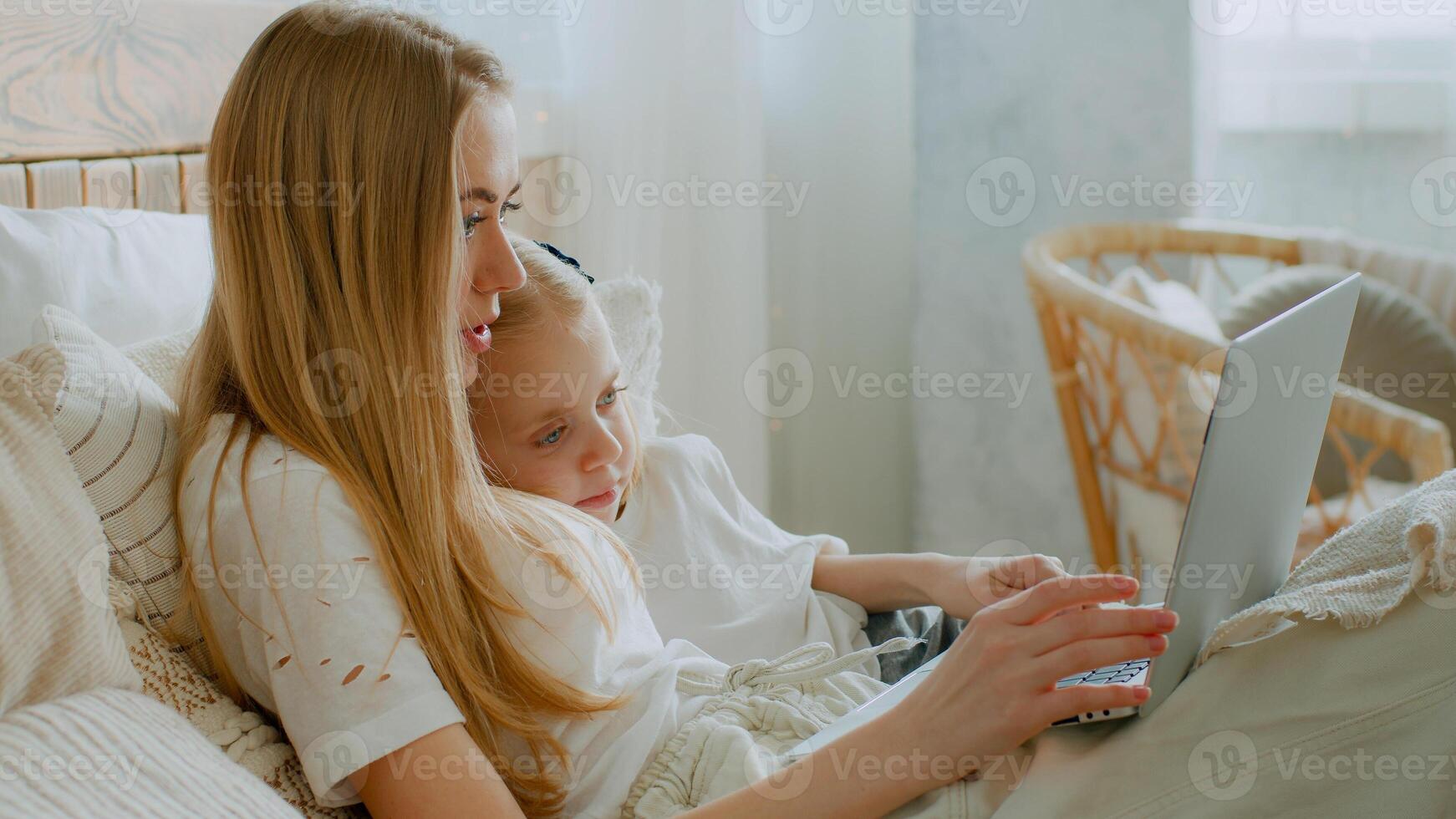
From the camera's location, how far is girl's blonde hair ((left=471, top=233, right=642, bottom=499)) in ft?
3.32

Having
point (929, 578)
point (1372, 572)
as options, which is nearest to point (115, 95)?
point (929, 578)

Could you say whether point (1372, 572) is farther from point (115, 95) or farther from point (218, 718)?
point (115, 95)

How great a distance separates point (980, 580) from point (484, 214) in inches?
21.5

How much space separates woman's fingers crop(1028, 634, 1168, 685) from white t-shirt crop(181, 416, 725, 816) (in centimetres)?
29

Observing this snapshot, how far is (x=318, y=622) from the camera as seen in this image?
0.71 metres

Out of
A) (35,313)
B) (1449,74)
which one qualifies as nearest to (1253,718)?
(35,313)

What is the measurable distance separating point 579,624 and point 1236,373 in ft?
1.53

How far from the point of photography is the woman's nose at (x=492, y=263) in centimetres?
90

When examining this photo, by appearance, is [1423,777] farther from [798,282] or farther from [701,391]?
[798,282]

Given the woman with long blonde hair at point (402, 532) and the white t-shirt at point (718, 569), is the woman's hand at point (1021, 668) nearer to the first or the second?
the woman with long blonde hair at point (402, 532)

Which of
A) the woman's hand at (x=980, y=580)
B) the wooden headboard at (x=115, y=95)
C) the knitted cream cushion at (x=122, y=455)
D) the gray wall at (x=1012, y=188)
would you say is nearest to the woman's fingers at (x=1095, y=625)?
the woman's hand at (x=980, y=580)

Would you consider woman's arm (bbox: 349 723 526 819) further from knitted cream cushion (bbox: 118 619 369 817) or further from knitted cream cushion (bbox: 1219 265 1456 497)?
knitted cream cushion (bbox: 1219 265 1456 497)

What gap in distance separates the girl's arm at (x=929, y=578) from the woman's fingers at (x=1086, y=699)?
0.31m

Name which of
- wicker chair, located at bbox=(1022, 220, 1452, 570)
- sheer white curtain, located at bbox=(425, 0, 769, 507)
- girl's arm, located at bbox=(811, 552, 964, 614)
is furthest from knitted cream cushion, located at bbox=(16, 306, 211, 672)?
wicker chair, located at bbox=(1022, 220, 1452, 570)
